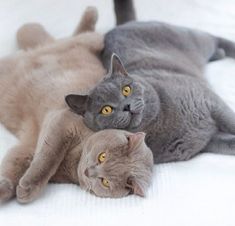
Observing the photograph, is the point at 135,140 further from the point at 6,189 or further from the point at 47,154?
the point at 6,189

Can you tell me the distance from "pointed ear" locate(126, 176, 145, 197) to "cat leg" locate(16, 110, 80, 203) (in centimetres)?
21

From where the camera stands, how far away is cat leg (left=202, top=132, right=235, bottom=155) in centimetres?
140

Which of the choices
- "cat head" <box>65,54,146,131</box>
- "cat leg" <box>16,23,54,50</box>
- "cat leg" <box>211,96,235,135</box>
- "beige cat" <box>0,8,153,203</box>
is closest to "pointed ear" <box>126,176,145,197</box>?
"beige cat" <box>0,8,153,203</box>

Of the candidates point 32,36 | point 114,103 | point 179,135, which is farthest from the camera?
point 32,36

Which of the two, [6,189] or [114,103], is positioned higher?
[114,103]

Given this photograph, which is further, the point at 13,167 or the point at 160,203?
the point at 13,167

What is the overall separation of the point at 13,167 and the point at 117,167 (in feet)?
1.00

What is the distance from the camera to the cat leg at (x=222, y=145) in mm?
1399

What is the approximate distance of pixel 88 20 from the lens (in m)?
1.84

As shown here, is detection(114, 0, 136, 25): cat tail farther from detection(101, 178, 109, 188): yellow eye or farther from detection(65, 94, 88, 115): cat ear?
detection(101, 178, 109, 188): yellow eye

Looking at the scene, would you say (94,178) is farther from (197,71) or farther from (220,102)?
(197,71)

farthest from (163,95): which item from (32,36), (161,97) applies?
(32,36)

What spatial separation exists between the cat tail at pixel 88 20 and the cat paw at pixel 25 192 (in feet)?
2.67

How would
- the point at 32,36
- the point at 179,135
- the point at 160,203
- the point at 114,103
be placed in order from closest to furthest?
the point at 160,203 < the point at 114,103 < the point at 179,135 < the point at 32,36
